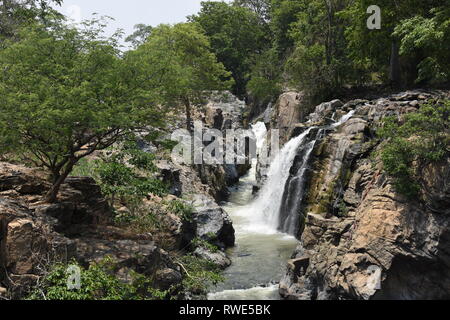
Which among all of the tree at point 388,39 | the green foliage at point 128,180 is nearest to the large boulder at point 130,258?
the green foliage at point 128,180

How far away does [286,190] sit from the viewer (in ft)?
68.2

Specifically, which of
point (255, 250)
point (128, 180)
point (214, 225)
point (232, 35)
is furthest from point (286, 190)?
point (232, 35)

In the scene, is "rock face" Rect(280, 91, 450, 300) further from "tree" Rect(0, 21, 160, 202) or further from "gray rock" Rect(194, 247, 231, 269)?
"tree" Rect(0, 21, 160, 202)

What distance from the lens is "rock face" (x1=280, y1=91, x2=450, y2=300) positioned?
11891 mm

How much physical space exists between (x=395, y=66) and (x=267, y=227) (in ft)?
42.1

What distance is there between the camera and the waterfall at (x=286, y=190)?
19.9 metres

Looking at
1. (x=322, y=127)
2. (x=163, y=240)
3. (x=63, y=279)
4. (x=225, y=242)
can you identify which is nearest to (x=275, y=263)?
(x=225, y=242)

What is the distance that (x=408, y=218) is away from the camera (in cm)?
1233

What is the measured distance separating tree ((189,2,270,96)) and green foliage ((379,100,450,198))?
37532 millimetres

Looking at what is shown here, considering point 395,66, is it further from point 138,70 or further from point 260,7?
point 260,7

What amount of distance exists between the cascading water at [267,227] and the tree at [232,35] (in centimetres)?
2550

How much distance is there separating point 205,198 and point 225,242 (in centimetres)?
276

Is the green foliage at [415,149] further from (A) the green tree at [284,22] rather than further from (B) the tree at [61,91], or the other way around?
(A) the green tree at [284,22]

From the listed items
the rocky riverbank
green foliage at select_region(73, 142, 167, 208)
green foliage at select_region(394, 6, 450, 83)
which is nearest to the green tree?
green foliage at select_region(394, 6, 450, 83)
